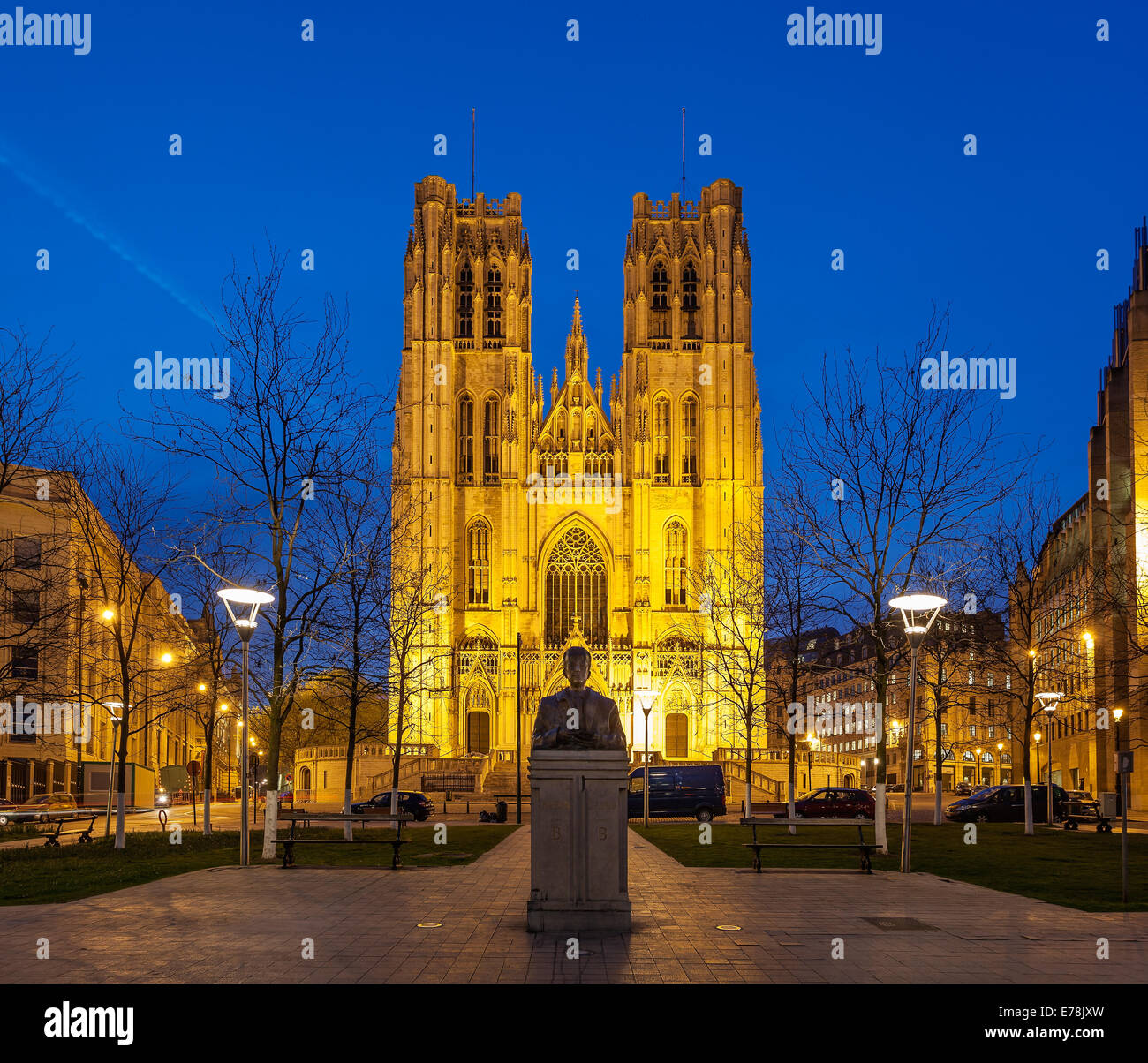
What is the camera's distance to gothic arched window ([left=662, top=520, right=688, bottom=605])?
75.3m

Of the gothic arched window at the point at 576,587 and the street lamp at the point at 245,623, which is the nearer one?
the street lamp at the point at 245,623

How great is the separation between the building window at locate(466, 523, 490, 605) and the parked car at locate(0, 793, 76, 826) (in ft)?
98.8

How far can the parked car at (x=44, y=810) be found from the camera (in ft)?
134

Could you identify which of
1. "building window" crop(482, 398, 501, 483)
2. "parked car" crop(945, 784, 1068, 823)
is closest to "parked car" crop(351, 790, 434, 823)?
"parked car" crop(945, 784, 1068, 823)

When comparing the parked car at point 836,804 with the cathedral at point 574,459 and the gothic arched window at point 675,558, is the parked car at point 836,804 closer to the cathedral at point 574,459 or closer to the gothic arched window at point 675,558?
the cathedral at point 574,459

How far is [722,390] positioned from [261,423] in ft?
180

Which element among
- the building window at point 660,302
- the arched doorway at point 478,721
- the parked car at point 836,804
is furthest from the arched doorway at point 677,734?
the parked car at point 836,804

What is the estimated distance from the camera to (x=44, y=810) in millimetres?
45375

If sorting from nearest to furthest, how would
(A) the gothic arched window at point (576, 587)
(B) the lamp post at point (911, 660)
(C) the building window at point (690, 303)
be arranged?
(B) the lamp post at point (911, 660), (A) the gothic arched window at point (576, 587), (C) the building window at point (690, 303)

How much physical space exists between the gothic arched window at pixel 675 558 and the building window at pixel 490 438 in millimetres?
11629

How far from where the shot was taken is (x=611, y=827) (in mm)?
12602

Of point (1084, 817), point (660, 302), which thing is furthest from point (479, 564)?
point (1084, 817)

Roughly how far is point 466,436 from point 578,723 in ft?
216
